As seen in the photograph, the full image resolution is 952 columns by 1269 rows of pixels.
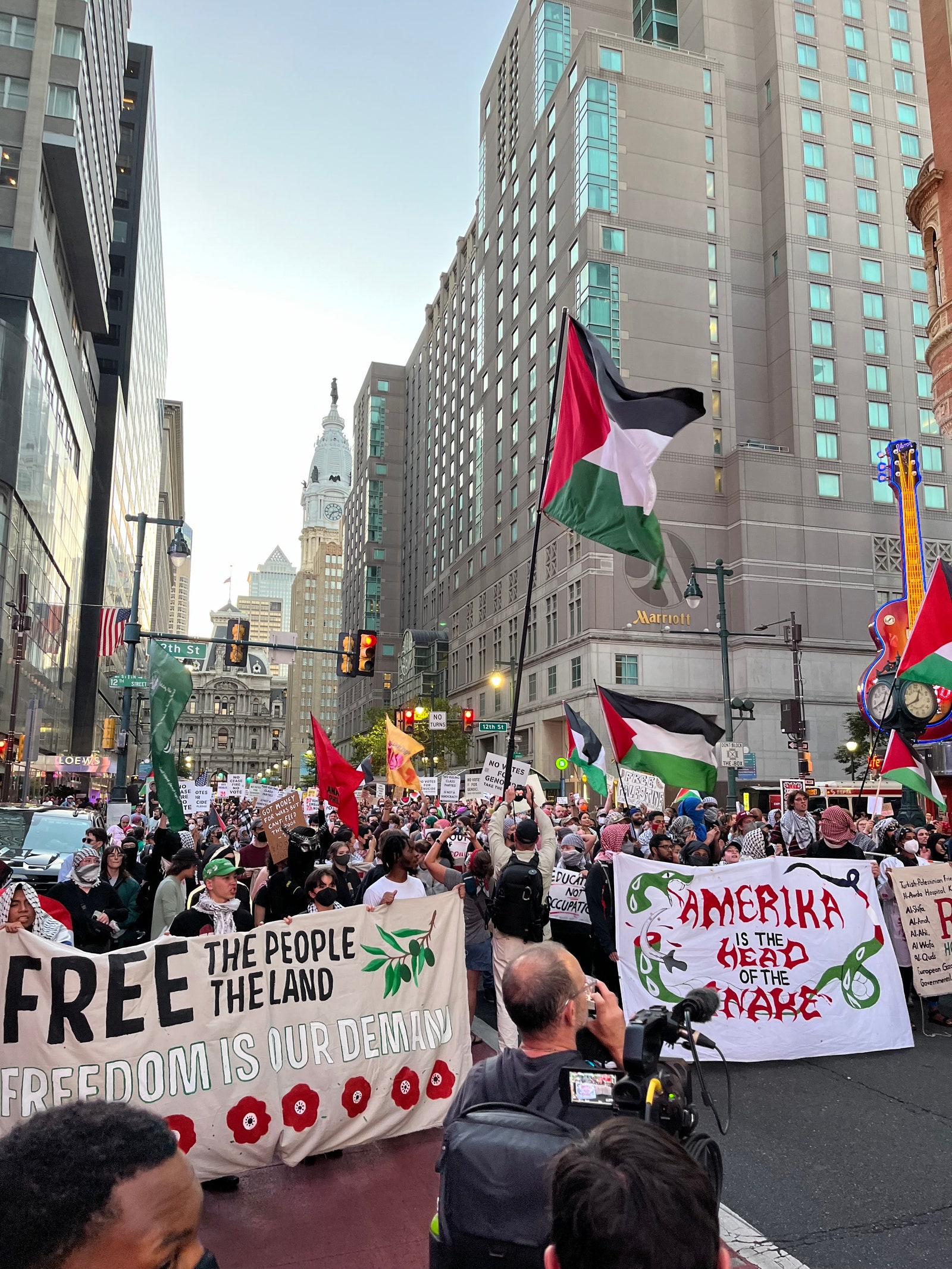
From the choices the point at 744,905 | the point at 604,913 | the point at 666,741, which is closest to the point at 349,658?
the point at 666,741

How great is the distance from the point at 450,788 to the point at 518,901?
47.8 ft

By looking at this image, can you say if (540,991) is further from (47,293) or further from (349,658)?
(47,293)

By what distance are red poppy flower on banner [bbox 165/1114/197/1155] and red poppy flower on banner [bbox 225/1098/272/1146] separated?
20 centimetres

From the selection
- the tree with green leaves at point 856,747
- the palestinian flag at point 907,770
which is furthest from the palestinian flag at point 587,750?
the tree with green leaves at point 856,747

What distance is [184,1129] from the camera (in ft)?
17.1

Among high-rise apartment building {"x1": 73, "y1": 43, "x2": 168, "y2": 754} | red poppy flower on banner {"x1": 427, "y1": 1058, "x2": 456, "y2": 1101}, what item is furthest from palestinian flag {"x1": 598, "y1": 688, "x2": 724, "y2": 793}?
high-rise apartment building {"x1": 73, "y1": 43, "x2": 168, "y2": 754}

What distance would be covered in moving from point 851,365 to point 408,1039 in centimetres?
5920

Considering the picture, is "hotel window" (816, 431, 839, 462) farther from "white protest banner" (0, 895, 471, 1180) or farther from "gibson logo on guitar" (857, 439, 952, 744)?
"white protest banner" (0, 895, 471, 1180)

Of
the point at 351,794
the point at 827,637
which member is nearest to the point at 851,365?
the point at 827,637

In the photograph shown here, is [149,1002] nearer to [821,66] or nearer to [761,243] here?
[761,243]

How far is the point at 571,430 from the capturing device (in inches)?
390

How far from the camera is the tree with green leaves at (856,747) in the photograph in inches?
1844

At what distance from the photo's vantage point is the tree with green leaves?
154ft

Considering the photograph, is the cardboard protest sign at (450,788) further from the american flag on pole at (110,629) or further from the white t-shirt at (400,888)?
the american flag on pole at (110,629)
